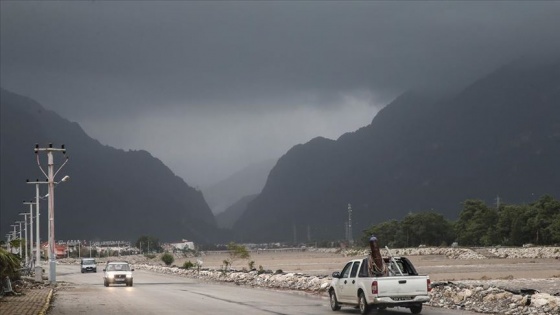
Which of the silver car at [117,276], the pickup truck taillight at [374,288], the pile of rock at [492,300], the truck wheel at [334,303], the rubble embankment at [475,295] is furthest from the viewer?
the silver car at [117,276]

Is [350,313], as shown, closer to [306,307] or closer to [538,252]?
[306,307]

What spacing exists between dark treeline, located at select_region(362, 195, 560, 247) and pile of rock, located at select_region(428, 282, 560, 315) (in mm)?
83554

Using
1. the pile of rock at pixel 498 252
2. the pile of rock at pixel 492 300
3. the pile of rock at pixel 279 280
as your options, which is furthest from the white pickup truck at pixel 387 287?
the pile of rock at pixel 498 252

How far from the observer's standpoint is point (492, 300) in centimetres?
2711

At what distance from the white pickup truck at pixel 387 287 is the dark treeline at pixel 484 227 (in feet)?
294

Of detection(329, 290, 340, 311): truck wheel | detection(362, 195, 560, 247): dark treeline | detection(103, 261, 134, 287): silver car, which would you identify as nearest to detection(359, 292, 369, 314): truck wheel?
detection(329, 290, 340, 311): truck wheel

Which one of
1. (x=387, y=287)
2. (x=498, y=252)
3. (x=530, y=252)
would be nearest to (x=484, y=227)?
(x=498, y=252)

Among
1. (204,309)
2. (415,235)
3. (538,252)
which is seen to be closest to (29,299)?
(204,309)

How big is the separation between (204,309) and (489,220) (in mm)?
117842

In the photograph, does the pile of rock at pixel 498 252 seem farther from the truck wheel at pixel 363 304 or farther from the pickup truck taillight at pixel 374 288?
the pickup truck taillight at pixel 374 288

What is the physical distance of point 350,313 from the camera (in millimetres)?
25078

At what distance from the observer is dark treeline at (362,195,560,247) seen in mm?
118000

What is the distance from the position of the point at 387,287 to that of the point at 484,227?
396 ft

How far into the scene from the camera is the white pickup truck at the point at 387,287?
23.2 metres
